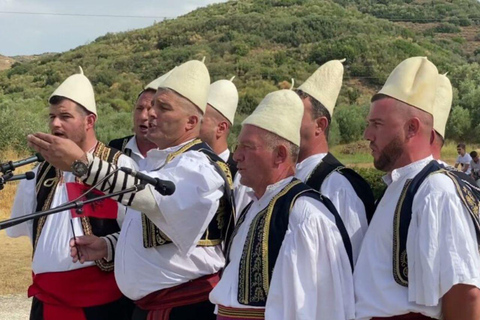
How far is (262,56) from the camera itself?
45.3m

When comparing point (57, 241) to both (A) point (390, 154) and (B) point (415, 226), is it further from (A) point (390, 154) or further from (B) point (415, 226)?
(B) point (415, 226)

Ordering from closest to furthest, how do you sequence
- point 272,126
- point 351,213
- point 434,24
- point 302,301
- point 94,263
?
point 302,301, point 272,126, point 351,213, point 94,263, point 434,24

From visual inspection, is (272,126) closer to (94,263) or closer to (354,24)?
(94,263)

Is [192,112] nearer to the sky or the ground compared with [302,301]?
nearer to the sky

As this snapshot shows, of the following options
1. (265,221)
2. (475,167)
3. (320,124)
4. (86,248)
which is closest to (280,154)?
(265,221)

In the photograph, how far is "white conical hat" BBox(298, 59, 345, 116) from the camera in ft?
14.7

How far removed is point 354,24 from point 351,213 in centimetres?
4964

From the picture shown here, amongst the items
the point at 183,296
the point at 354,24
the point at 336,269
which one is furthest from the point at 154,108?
the point at 354,24

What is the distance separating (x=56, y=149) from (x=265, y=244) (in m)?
1.00

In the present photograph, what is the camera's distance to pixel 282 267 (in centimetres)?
318

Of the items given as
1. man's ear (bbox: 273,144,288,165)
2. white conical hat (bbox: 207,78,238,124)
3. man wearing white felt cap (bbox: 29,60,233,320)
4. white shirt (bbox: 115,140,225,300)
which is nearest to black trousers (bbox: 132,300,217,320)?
man wearing white felt cap (bbox: 29,60,233,320)

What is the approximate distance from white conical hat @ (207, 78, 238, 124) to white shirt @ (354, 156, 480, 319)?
8.15 ft

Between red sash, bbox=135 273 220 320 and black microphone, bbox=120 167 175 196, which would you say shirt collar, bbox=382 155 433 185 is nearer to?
black microphone, bbox=120 167 175 196

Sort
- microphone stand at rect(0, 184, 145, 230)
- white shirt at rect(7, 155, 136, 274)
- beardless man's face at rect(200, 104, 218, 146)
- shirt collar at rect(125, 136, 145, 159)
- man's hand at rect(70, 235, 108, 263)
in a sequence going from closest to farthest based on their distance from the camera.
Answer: microphone stand at rect(0, 184, 145, 230)
man's hand at rect(70, 235, 108, 263)
white shirt at rect(7, 155, 136, 274)
beardless man's face at rect(200, 104, 218, 146)
shirt collar at rect(125, 136, 145, 159)
